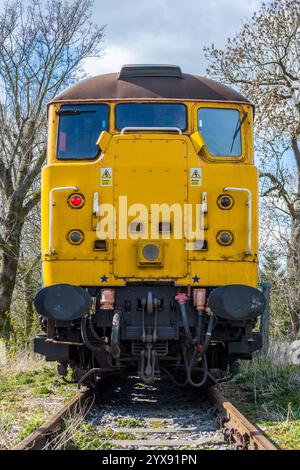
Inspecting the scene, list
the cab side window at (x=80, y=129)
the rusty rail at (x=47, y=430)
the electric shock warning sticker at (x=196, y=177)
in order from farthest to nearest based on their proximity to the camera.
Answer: the cab side window at (x=80, y=129), the electric shock warning sticker at (x=196, y=177), the rusty rail at (x=47, y=430)

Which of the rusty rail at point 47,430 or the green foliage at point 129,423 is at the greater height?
the rusty rail at point 47,430

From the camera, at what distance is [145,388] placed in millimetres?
10141

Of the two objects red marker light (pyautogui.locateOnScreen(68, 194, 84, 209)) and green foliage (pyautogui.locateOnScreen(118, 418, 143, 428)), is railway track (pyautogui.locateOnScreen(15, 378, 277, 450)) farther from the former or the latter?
red marker light (pyautogui.locateOnScreen(68, 194, 84, 209))

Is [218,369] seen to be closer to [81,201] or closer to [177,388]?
[177,388]

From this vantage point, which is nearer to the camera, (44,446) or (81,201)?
(44,446)

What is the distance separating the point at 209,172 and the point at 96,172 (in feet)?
4.37

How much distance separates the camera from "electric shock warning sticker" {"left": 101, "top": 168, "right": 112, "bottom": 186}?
7.70 meters

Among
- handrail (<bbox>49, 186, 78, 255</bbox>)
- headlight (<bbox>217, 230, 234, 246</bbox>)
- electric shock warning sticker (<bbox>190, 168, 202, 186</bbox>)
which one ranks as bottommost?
headlight (<bbox>217, 230, 234, 246</bbox>)

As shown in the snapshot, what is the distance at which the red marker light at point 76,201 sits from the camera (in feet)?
25.1

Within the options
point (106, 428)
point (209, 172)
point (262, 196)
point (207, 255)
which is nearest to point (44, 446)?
point (106, 428)

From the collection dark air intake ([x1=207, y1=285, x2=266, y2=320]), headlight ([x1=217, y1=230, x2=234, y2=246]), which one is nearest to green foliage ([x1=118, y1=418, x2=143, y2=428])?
dark air intake ([x1=207, y1=285, x2=266, y2=320])

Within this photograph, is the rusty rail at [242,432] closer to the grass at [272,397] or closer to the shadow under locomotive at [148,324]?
the grass at [272,397]

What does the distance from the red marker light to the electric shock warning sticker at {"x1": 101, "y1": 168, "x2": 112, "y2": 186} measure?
→ 1.02 feet

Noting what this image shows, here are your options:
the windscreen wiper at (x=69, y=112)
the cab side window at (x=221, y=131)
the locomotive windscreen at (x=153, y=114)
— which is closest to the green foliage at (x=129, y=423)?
the cab side window at (x=221, y=131)
